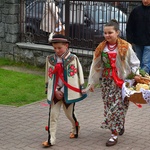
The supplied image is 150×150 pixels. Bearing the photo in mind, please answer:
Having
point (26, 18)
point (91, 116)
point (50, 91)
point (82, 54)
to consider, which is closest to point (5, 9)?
point (26, 18)

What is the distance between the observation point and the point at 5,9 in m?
12.4

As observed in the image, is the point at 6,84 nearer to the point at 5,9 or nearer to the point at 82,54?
the point at 82,54

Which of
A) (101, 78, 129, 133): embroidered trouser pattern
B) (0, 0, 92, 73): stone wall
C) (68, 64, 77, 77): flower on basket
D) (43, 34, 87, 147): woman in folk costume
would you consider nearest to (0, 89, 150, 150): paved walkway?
(101, 78, 129, 133): embroidered trouser pattern

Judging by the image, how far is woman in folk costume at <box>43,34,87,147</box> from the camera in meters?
5.90

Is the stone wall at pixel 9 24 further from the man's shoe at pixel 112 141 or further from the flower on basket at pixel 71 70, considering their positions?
the man's shoe at pixel 112 141

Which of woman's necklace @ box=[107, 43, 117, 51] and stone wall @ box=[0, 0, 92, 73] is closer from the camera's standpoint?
woman's necklace @ box=[107, 43, 117, 51]

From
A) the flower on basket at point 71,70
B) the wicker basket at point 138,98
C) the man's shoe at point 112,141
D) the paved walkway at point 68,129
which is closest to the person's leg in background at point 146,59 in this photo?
the paved walkway at point 68,129

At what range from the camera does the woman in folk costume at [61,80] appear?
5.90 metres

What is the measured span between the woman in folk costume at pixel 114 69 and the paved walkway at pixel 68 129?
0.29 m

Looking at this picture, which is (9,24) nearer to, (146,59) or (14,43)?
(14,43)

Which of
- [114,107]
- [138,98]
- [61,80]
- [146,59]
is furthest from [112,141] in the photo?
[146,59]

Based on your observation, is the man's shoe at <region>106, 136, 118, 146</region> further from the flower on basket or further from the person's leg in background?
the person's leg in background

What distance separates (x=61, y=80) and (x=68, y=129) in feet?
3.48

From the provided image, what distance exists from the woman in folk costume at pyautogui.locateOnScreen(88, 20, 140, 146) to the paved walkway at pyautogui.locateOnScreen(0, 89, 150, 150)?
0.29 metres
